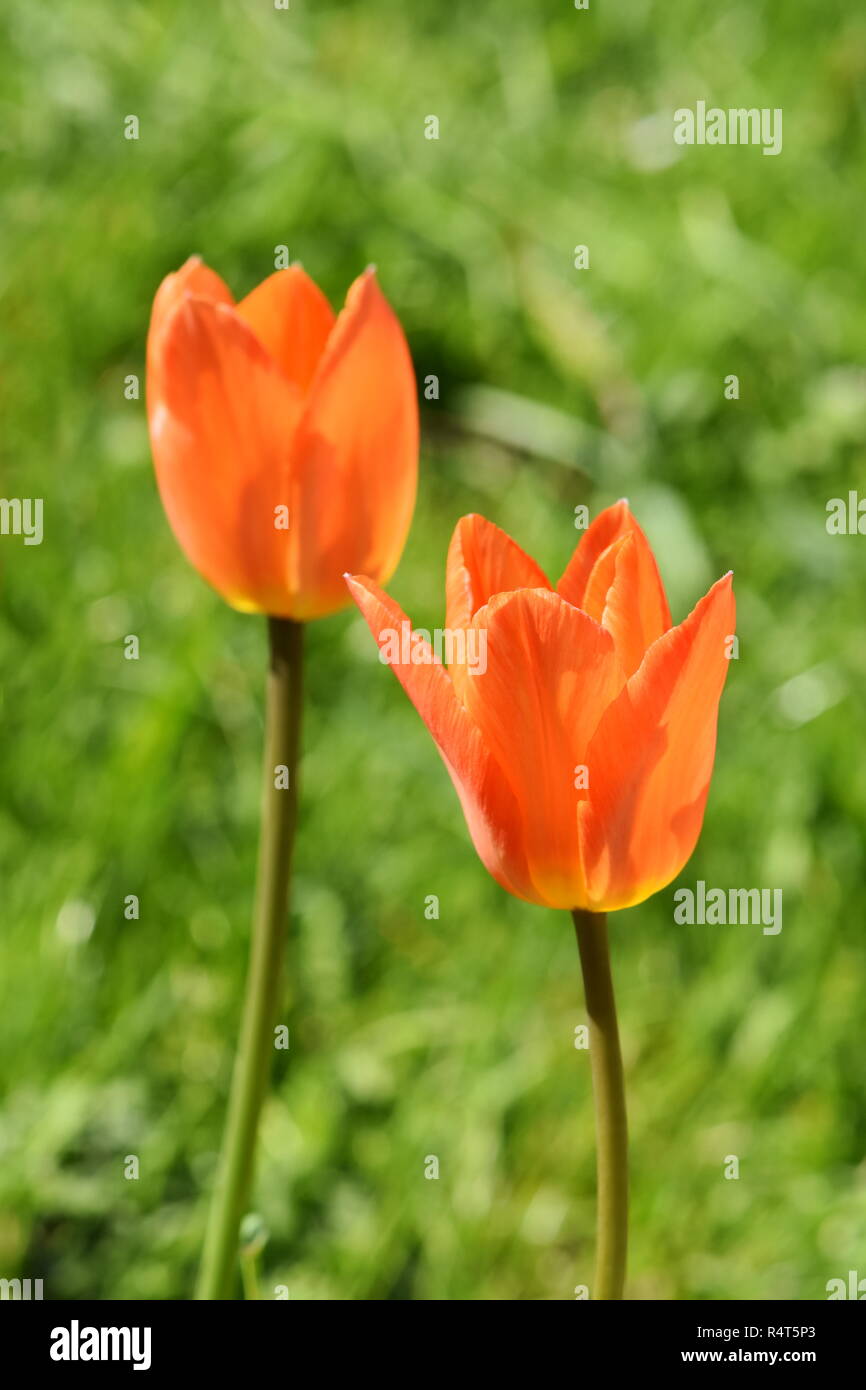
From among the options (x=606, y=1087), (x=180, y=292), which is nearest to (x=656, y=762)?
(x=606, y=1087)

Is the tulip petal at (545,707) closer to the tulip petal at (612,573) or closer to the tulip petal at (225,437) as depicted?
the tulip petal at (612,573)

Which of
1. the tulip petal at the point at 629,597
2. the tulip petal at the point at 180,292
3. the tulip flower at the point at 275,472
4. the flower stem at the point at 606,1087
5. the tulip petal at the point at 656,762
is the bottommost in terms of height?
the flower stem at the point at 606,1087

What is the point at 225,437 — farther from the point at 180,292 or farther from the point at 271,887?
the point at 271,887

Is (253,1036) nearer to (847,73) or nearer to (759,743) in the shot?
(759,743)

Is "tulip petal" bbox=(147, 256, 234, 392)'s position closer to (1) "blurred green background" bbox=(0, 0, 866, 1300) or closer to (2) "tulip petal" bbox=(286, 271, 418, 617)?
(2) "tulip petal" bbox=(286, 271, 418, 617)

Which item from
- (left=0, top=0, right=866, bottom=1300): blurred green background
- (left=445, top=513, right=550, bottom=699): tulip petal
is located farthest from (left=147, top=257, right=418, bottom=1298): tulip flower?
(left=0, top=0, right=866, bottom=1300): blurred green background

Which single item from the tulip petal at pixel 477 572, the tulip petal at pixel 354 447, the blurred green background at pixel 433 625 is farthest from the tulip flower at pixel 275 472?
the blurred green background at pixel 433 625

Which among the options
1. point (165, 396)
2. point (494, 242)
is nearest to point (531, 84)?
point (494, 242)
